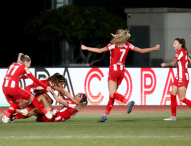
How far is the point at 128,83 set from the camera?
16.8 metres

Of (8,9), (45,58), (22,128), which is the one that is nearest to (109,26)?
(45,58)

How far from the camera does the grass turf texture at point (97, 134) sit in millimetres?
7805

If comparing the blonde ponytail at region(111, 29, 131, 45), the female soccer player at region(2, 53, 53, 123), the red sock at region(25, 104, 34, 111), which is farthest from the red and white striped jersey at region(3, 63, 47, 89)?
the blonde ponytail at region(111, 29, 131, 45)

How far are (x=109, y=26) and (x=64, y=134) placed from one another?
2259 cm

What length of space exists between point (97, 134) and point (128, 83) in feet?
26.8

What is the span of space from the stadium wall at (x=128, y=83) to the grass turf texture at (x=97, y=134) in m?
5.91

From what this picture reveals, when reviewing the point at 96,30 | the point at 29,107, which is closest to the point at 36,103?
the point at 29,107

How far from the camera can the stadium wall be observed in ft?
54.6

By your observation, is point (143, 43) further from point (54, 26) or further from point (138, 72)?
point (138, 72)

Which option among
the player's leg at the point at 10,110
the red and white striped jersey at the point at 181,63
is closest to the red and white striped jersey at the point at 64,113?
the player's leg at the point at 10,110

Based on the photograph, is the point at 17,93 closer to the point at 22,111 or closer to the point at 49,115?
the point at 22,111

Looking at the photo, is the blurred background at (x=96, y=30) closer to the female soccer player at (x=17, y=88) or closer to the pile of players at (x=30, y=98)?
the pile of players at (x=30, y=98)

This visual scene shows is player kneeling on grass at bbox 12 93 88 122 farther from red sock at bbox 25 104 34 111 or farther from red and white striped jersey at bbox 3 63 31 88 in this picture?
red and white striped jersey at bbox 3 63 31 88

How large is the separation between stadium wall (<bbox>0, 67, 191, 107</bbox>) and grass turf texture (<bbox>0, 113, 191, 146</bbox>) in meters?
5.91
